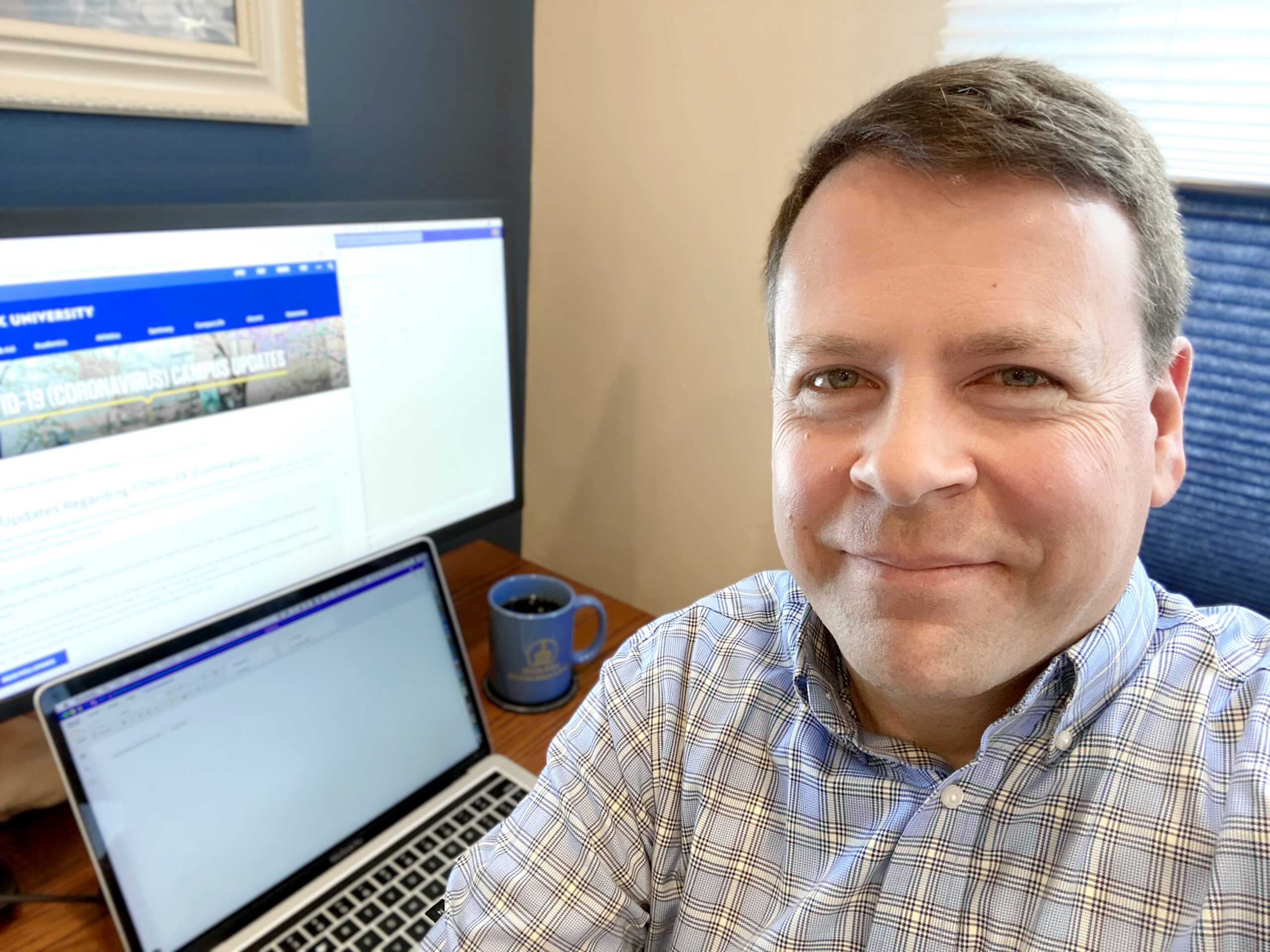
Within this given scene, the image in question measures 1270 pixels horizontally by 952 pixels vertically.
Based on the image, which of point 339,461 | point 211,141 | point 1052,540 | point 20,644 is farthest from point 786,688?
point 211,141

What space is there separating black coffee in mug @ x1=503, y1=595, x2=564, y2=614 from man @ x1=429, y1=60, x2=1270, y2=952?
408mm

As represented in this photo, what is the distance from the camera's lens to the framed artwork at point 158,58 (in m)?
0.80

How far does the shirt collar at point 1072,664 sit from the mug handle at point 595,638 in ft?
1.32

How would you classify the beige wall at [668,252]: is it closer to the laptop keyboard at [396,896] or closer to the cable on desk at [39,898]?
the laptop keyboard at [396,896]

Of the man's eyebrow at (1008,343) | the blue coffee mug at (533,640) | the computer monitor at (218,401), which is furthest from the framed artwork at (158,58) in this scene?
the man's eyebrow at (1008,343)

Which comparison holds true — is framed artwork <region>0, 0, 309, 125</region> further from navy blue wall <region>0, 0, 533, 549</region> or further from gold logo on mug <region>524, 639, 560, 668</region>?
gold logo on mug <region>524, 639, 560, 668</region>

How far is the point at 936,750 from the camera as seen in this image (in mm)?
654

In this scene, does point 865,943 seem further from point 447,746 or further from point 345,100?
point 345,100

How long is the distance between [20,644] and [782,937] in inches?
26.9

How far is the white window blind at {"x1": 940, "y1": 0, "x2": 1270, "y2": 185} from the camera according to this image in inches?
31.9

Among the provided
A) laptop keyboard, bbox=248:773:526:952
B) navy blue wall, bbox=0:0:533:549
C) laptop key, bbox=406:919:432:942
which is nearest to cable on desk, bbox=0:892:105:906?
laptop keyboard, bbox=248:773:526:952

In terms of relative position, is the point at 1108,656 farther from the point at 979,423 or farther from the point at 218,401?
the point at 218,401

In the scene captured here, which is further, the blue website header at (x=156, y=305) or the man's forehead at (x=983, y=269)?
the blue website header at (x=156, y=305)

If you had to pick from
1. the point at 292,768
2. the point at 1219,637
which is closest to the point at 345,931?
the point at 292,768
